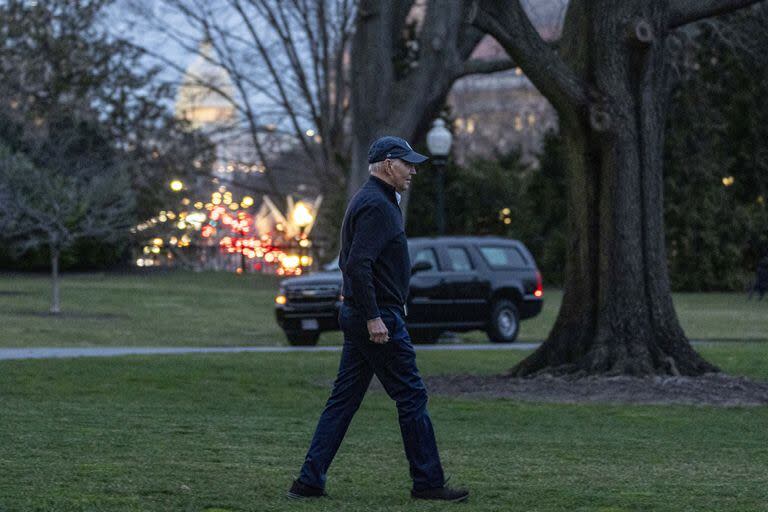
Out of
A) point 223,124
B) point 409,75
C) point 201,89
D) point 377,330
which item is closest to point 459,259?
point 409,75

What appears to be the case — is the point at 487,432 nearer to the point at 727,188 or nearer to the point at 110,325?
the point at 110,325

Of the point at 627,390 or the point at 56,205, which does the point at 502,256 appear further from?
the point at 627,390

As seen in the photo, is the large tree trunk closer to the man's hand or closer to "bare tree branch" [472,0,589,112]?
"bare tree branch" [472,0,589,112]

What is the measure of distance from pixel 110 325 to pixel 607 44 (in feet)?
55.4

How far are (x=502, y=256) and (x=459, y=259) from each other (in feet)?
3.93

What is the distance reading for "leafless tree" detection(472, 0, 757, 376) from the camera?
57.4 ft

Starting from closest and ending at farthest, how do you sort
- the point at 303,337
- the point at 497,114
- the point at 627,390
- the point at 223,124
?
the point at 627,390 < the point at 303,337 < the point at 223,124 < the point at 497,114

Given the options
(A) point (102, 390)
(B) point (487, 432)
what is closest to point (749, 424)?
(B) point (487, 432)

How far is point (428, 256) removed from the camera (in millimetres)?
28047

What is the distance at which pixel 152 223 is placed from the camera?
58.0 m

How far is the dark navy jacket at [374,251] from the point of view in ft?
27.9

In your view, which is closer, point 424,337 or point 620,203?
point 620,203

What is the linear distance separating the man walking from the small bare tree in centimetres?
2609

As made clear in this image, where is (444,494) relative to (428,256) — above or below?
below
